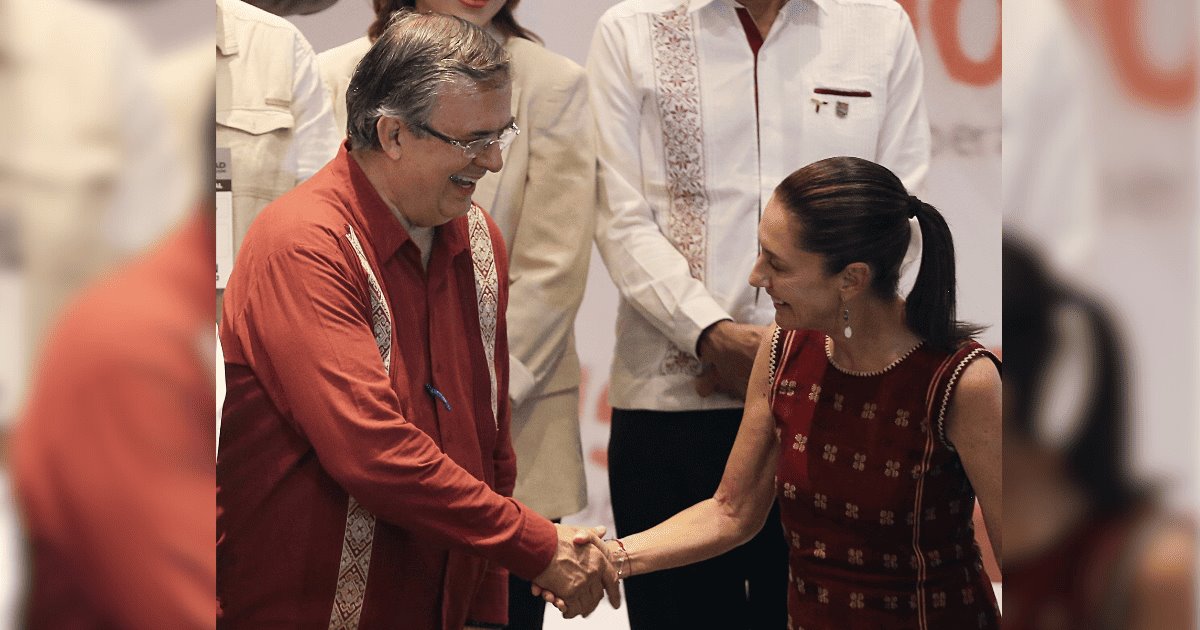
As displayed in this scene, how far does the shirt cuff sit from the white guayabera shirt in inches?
8.4

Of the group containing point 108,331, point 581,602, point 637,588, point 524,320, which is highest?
point 108,331

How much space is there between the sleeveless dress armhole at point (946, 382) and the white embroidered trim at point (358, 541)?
896 millimetres

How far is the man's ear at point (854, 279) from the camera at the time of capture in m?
2.31

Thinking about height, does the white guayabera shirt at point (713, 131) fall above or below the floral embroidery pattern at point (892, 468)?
above

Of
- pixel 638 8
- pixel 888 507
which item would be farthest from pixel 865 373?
pixel 638 8

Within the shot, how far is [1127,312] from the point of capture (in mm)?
587

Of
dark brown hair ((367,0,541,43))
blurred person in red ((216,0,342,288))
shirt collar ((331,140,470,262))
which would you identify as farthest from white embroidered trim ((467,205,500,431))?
dark brown hair ((367,0,541,43))

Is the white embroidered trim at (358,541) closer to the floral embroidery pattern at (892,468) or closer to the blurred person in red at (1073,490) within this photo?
the floral embroidery pattern at (892,468)

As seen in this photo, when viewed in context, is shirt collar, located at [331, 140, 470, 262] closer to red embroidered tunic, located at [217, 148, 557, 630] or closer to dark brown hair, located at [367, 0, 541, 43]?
red embroidered tunic, located at [217, 148, 557, 630]

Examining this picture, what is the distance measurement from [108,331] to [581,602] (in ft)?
6.04

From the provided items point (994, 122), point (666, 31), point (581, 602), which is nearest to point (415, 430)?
point (581, 602)

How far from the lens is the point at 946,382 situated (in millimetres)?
2201

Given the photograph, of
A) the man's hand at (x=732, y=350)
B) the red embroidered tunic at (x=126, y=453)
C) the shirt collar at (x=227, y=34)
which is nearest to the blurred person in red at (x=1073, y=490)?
the red embroidered tunic at (x=126, y=453)

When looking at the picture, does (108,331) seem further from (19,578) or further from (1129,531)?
(1129,531)
